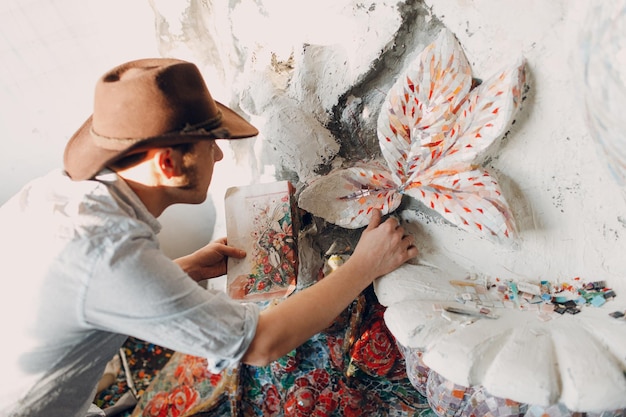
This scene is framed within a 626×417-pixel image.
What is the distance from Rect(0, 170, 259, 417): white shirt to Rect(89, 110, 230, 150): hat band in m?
A: 0.07

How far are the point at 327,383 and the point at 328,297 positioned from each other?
420 mm

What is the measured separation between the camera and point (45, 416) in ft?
2.97

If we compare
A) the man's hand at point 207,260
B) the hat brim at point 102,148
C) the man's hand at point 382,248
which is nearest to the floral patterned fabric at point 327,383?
the man's hand at point 382,248

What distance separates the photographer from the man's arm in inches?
33.4

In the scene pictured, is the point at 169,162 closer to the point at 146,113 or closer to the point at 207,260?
the point at 146,113

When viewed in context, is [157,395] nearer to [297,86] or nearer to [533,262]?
[297,86]

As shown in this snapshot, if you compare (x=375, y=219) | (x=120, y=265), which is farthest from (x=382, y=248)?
(x=120, y=265)

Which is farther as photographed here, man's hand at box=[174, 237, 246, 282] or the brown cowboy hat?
man's hand at box=[174, 237, 246, 282]

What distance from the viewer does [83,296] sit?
75 centimetres

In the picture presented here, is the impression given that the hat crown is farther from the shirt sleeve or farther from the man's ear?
the shirt sleeve

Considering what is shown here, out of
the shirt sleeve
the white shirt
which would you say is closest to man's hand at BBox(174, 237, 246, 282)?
the white shirt

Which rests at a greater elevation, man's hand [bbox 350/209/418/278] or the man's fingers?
the man's fingers

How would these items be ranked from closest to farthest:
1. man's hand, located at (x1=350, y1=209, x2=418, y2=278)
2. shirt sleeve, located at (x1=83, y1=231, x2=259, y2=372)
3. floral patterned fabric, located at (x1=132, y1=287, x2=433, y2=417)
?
shirt sleeve, located at (x1=83, y1=231, x2=259, y2=372), man's hand, located at (x1=350, y1=209, x2=418, y2=278), floral patterned fabric, located at (x1=132, y1=287, x2=433, y2=417)

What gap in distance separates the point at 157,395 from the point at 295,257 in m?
0.67
